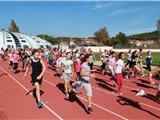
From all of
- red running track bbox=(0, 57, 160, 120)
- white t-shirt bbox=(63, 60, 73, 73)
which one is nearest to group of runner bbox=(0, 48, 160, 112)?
white t-shirt bbox=(63, 60, 73, 73)

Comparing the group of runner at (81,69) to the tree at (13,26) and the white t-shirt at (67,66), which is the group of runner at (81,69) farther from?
the tree at (13,26)

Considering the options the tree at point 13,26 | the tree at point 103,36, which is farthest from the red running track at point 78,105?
the tree at point 13,26

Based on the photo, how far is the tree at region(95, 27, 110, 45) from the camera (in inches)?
4195

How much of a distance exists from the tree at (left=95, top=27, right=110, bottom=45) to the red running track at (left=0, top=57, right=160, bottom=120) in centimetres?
9097

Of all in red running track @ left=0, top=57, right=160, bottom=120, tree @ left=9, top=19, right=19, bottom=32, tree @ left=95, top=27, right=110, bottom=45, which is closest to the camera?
red running track @ left=0, top=57, right=160, bottom=120

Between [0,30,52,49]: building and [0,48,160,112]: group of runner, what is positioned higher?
[0,48,160,112]: group of runner

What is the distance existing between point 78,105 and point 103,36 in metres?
97.0

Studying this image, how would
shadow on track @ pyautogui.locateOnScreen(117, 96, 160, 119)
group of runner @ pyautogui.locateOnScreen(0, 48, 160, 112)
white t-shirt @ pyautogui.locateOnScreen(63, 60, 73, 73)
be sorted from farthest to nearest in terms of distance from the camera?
white t-shirt @ pyautogui.locateOnScreen(63, 60, 73, 73), shadow on track @ pyautogui.locateOnScreen(117, 96, 160, 119), group of runner @ pyautogui.locateOnScreen(0, 48, 160, 112)

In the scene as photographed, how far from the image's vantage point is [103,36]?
108 meters

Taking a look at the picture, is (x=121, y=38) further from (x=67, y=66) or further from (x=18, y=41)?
(x=67, y=66)

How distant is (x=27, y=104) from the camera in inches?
458

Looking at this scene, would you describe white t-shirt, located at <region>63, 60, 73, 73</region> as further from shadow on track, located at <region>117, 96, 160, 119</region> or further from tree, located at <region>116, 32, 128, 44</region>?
tree, located at <region>116, 32, 128, 44</region>

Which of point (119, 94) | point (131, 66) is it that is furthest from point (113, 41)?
point (119, 94)

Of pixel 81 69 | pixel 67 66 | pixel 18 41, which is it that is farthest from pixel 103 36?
pixel 81 69
